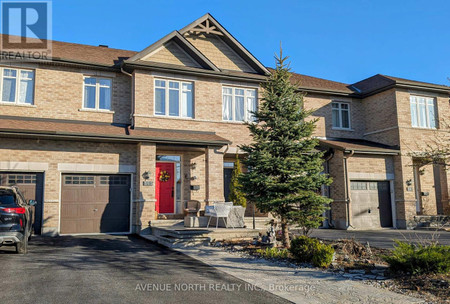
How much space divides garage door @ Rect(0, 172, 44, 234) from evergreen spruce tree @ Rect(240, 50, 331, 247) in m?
7.73

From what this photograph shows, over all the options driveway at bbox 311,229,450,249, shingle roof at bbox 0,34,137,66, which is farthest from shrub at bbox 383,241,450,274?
shingle roof at bbox 0,34,137,66

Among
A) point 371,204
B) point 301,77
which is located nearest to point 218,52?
point 301,77

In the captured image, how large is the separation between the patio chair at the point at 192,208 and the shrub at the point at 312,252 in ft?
22.0

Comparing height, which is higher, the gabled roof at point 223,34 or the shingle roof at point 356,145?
the gabled roof at point 223,34

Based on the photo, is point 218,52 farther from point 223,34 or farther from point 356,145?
point 356,145

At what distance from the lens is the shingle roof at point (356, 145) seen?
18016 millimetres

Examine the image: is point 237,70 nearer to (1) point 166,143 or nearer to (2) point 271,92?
(1) point 166,143

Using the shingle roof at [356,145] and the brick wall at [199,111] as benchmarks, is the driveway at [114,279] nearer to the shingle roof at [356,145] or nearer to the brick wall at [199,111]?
the brick wall at [199,111]

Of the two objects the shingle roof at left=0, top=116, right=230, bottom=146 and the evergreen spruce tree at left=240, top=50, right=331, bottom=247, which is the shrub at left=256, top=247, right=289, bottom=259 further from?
the shingle roof at left=0, top=116, right=230, bottom=146

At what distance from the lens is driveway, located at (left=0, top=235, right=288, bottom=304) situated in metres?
6.03

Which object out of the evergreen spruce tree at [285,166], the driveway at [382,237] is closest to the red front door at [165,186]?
the driveway at [382,237]

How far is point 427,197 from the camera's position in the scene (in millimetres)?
Result: 19656

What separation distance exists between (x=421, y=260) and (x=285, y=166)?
4233 mm

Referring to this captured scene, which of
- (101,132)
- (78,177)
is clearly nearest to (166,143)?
(101,132)
